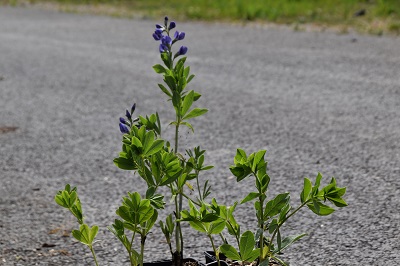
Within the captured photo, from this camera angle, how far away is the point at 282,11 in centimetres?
1098

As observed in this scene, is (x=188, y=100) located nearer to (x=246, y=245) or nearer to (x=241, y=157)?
(x=241, y=157)

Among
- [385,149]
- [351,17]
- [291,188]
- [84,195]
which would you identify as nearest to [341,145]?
[385,149]

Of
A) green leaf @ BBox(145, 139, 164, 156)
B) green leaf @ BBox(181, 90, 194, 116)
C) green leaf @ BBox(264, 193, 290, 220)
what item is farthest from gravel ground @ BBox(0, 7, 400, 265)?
green leaf @ BBox(145, 139, 164, 156)

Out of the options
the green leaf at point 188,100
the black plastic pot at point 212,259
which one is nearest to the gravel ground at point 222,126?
the black plastic pot at point 212,259

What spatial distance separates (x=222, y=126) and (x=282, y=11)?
561 cm

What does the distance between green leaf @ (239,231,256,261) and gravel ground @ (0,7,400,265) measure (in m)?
0.99

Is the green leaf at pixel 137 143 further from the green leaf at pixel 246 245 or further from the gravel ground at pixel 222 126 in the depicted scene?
the gravel ground at pixel 222 126

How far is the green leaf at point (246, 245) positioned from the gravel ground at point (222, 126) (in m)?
0.99

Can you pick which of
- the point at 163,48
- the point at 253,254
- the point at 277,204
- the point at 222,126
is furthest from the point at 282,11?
the point at 253,254

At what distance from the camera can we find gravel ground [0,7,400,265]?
3.55 metres

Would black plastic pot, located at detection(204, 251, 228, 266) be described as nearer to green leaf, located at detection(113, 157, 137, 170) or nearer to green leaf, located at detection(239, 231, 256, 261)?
green leaf, located at detection(239, 231, 256, 261)

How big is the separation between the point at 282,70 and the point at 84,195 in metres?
3.59

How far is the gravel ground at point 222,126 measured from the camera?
355 cm

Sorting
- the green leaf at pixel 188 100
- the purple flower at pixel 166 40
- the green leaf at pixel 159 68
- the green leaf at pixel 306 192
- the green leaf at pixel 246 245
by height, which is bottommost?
the green leaf at pixel 246 245
